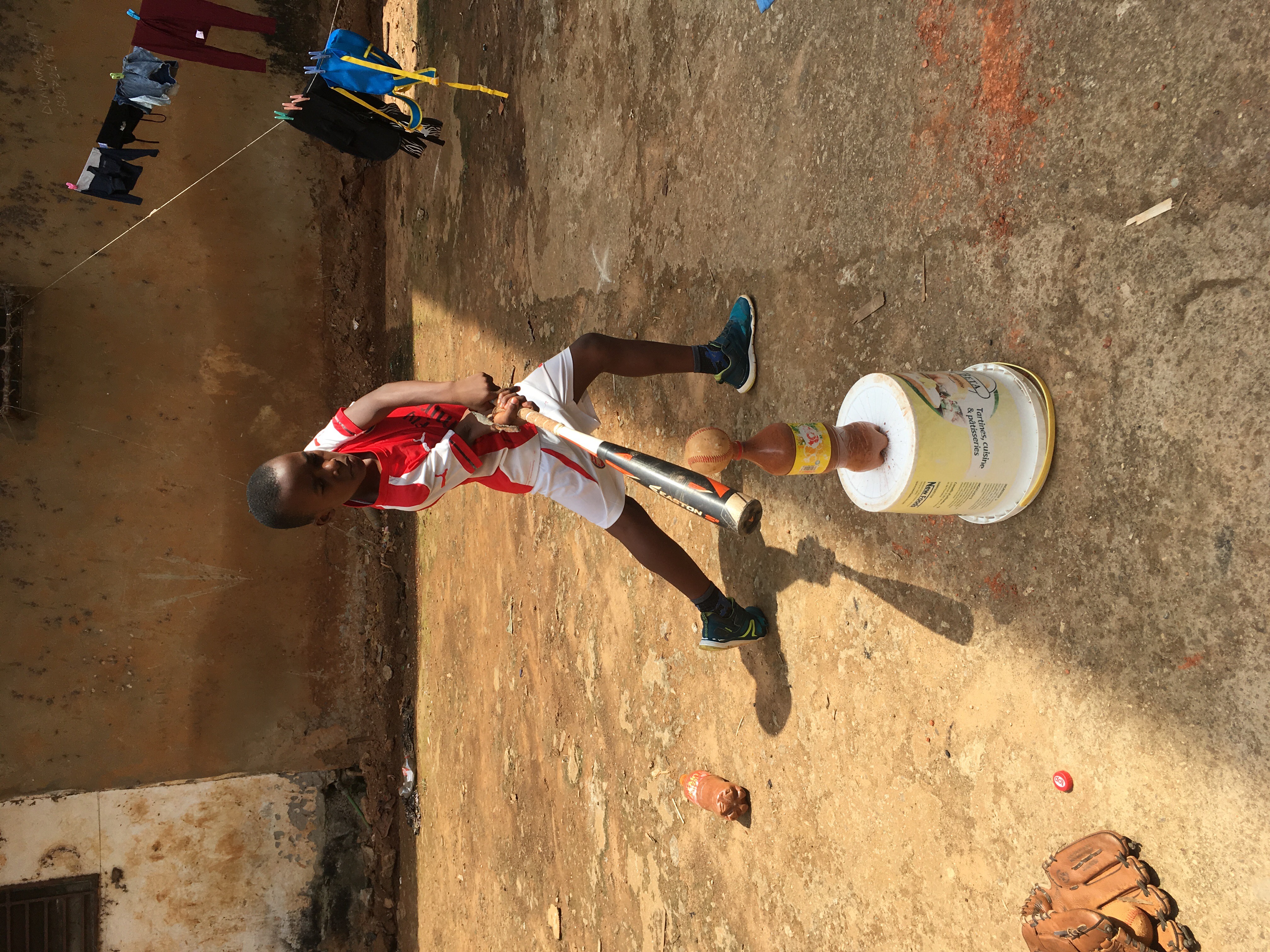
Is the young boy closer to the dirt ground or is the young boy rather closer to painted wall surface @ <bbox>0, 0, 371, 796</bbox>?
the dirt ground

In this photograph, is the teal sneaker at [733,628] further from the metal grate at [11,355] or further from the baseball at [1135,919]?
the metal grate at [11,355]

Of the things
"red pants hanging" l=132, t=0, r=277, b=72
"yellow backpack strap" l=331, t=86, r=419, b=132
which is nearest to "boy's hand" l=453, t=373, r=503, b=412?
"yellow backpack strap" l=331, t=86, r=419, b=132

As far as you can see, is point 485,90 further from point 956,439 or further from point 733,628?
point 956,439

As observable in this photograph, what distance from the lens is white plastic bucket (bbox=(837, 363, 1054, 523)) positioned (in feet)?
5.27

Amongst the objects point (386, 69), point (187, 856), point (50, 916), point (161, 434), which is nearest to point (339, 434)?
point (386, 69)

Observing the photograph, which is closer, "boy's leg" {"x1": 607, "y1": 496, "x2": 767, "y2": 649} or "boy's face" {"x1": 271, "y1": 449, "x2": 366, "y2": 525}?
"boy's face" {"x1": 271, "y1": 449, "x2": 366, "y2": 525}

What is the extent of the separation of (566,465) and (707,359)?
2.12 feet

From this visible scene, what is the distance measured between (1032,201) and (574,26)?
294cm

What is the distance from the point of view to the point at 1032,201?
1817 mm

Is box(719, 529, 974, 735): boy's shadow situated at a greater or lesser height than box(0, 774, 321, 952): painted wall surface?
greater

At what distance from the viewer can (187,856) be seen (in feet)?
17.9

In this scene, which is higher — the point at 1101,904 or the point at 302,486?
the point at 302,486

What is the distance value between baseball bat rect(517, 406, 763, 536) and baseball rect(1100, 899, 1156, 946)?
1029mm

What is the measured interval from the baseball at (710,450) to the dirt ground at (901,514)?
614 millimetres
